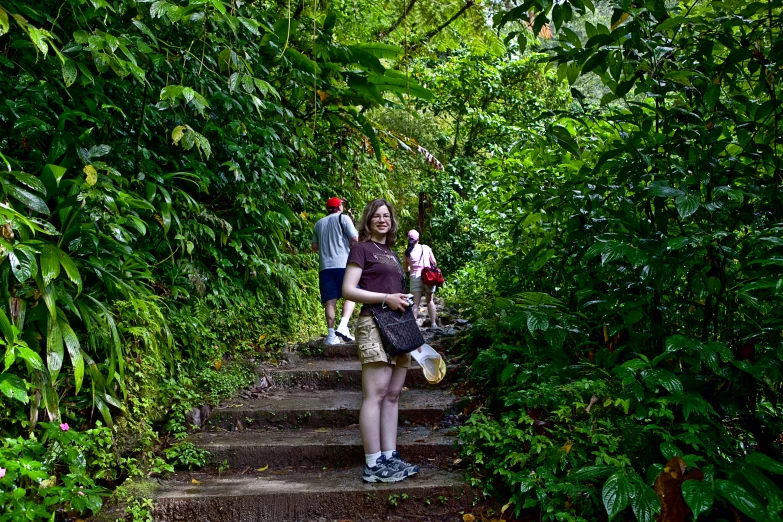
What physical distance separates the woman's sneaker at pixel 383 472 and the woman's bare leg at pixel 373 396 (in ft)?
0.47

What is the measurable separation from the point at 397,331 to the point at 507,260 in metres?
1.91

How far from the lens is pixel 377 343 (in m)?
3.27

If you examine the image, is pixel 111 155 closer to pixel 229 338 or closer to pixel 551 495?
pixel 229 338

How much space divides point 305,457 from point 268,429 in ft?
2.05

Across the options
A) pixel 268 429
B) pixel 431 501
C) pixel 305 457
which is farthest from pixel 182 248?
pixel 431 501

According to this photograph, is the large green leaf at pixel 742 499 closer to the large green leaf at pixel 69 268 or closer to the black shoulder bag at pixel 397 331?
the black shoulder bag at pixel 397 331

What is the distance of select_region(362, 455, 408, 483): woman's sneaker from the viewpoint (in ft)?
11.0

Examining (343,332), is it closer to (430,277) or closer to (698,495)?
(430,277)

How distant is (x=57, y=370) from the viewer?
118 inches

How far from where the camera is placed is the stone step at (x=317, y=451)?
149 inches

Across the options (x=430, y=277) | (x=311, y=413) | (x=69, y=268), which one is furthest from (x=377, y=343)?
(x=430, y=277)

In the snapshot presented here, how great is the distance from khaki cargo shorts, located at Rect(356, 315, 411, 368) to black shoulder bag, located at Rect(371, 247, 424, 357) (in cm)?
3

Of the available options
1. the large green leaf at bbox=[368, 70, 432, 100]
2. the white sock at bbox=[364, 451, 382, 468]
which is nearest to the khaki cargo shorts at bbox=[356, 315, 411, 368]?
the white sock at bbox=[364, 451, 382, 468]

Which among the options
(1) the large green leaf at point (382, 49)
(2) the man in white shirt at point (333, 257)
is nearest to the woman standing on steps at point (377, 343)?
(2) the man in white shirt at point (333, 257)
